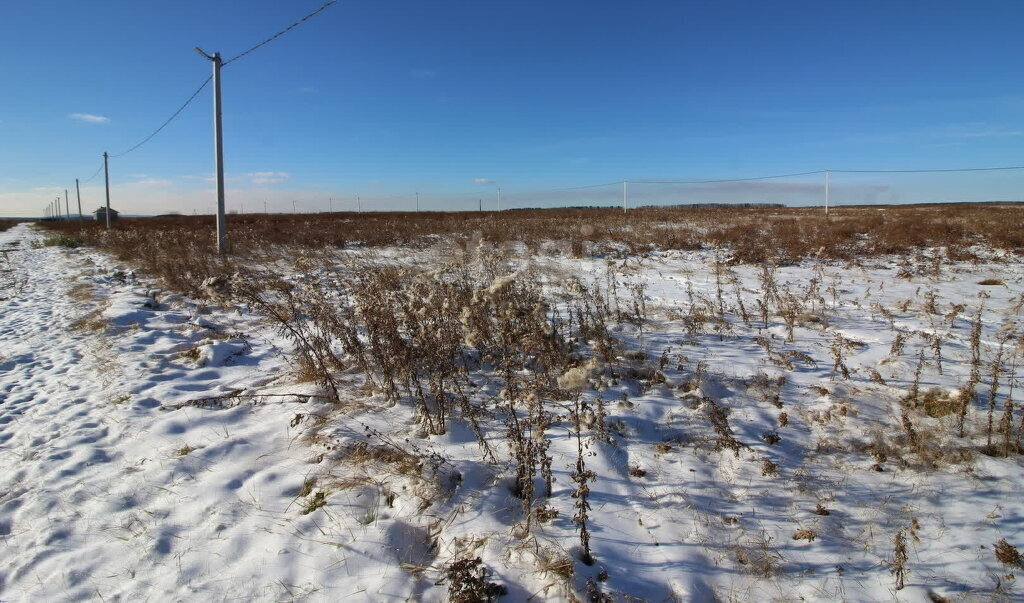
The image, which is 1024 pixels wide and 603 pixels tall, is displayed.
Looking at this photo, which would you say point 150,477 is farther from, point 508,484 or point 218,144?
point 218,144

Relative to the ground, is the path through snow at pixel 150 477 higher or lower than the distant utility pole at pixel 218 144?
lower

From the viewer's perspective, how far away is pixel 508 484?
109 inches

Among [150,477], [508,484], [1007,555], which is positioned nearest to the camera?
[1007,555]

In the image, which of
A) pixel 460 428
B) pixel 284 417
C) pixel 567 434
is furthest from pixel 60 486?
pixel 567 434

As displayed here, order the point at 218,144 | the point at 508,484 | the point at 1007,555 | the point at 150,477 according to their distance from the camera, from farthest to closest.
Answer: the point at 218,144, the point at 150,477, the point at 508,484, the point at 1007,555

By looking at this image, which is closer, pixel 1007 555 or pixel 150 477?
pixel 1007 555

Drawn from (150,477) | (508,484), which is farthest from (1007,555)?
(150,477)

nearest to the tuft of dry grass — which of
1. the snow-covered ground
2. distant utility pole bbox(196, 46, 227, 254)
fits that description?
the snow-covered ground

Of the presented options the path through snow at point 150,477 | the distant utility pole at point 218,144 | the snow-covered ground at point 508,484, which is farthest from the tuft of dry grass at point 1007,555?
the distant utility pole at point 218,144

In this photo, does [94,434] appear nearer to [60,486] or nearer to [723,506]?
[60,486]

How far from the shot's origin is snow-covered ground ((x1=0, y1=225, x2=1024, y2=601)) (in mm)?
2168

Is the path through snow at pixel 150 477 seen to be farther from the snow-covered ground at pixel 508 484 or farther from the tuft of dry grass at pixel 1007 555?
the tuft of dry grass at pixel 1007 555

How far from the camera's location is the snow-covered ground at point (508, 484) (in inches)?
85.4

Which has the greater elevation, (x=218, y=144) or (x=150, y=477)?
(x=218, y=144)
